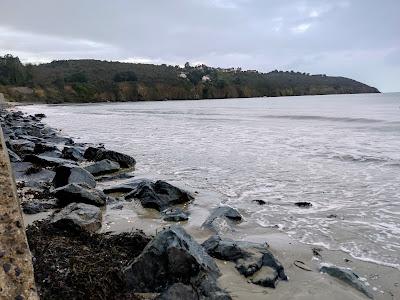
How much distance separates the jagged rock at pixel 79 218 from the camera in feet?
16.4

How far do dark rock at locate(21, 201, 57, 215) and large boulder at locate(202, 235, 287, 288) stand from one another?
2861mm

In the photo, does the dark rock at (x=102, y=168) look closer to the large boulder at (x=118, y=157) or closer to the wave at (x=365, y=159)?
the large boulder at (x=118, y=157)

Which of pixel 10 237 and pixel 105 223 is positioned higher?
pixel 10 237

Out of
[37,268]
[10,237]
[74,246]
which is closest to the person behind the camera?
[10,237]

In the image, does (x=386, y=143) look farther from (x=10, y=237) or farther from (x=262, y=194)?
(x=10, y=237)

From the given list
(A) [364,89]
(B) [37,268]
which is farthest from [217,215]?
(A) [364,89]

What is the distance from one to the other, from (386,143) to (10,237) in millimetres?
17050

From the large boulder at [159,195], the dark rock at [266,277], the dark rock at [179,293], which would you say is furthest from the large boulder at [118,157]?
the dark rock at [179,293]

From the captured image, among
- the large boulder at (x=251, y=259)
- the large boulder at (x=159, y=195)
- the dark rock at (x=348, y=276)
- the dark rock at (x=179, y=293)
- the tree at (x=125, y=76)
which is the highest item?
the tree at (x=125, y=76)

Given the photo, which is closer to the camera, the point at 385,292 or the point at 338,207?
the point at 385,292

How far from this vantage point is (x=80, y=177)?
7773 mm

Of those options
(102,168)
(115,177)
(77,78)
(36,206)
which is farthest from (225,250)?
(77,78)

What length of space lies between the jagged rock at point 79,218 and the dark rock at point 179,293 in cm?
201

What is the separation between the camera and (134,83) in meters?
115
